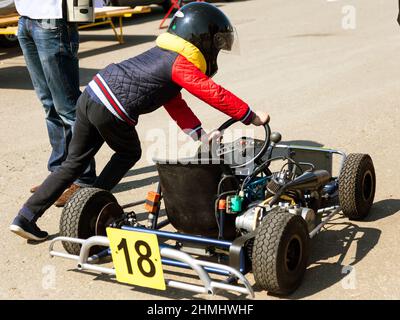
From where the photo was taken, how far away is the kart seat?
407cm

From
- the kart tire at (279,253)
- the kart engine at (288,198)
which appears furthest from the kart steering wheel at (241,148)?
the kart tire at (279,253)

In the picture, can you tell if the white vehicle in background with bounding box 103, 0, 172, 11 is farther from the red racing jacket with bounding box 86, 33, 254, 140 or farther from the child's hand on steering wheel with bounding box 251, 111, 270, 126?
the child's hand on steering wheel with bounding box 251, 111, 270, 126

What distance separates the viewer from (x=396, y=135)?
704 centimetres

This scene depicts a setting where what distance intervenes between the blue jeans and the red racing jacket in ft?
3.80

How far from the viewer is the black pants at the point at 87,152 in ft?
14.5

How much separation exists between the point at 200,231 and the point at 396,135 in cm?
350

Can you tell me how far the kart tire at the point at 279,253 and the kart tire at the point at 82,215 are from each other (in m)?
1.04

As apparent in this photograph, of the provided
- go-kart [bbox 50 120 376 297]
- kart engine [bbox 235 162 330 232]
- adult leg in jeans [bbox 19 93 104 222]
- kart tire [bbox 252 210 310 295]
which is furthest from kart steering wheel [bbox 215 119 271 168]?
→ adult leg in jeans [bbox 19 93 104 222]

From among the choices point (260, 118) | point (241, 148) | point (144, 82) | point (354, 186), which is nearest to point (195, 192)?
point (241, 148)

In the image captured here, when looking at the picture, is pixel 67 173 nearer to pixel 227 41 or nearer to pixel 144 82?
pixel 144 82

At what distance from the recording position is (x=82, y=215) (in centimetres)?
422

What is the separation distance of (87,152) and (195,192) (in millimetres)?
894
